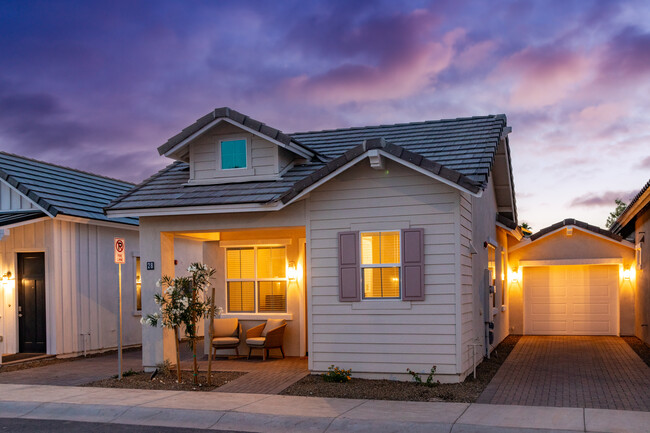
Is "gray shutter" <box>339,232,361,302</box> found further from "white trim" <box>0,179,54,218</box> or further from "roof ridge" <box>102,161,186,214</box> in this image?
"white trim" <box>0,179,54,218</box>

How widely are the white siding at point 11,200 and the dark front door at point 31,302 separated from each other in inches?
47.7

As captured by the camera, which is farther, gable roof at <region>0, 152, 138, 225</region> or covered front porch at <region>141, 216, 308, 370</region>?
gable roof at <region>0, 152, 138, 225</region>

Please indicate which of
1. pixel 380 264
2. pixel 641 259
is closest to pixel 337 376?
pixel 380 264

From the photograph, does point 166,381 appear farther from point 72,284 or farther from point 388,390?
point 72,284

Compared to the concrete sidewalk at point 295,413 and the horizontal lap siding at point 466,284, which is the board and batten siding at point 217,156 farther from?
the concrete sidewalk at point 295,413

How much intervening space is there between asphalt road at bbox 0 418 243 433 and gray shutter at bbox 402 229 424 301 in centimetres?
423

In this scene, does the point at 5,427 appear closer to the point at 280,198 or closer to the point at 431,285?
the point at 280,198

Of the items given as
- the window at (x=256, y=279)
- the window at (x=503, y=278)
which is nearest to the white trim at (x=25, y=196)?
the window at (x=256, y=279)

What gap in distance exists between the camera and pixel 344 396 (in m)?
10.7

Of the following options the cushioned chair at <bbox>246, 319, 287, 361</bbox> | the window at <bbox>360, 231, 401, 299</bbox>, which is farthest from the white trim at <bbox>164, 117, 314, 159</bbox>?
the cushioned chair at <bbox>246, 319, 287, 361</bbox>

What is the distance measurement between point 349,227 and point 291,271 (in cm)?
362

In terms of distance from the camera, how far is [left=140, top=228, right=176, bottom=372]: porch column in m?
13.4

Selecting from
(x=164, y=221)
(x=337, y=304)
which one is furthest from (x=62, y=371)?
→ (x=337, y=304)

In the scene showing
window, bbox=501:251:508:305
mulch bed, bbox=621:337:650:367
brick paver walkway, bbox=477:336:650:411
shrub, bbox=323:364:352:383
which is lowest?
mulch bed, bbox=621:337:650:367
